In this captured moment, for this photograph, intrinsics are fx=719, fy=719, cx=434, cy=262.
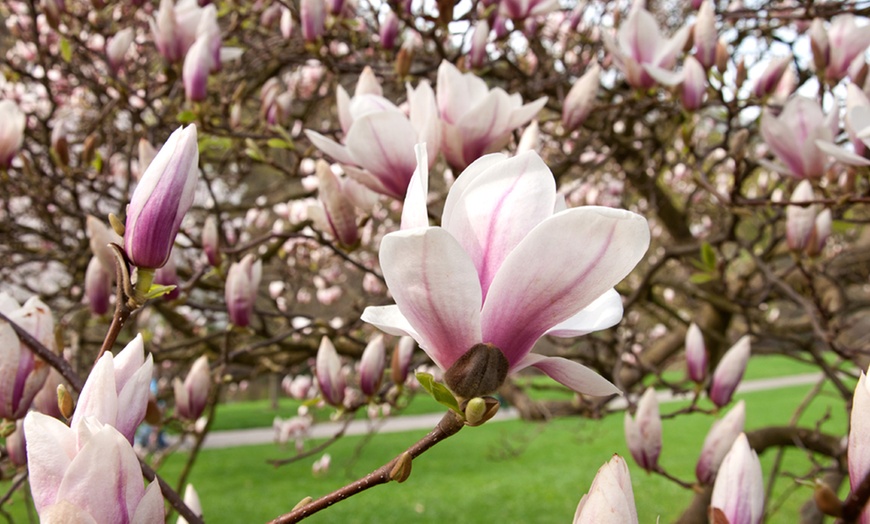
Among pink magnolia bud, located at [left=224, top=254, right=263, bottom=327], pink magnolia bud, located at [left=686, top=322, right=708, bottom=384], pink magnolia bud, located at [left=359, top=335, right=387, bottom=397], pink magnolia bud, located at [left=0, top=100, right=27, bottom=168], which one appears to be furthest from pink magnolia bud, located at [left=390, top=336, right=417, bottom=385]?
pink magnolia bud, located at [left=0, top=100, right=27, bottom=168]

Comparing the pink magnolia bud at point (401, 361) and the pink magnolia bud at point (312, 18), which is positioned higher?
the pink magnolia bud at point (312, 18)

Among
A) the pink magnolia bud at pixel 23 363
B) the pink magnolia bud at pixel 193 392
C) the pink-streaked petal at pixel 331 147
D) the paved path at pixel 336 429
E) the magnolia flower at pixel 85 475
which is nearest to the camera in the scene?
the magnolia flower at pixel 85 475

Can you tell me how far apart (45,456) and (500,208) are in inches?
12.1

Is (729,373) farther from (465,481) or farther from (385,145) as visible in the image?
(465,481)

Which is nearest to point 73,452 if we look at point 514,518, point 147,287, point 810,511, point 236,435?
point 147,287

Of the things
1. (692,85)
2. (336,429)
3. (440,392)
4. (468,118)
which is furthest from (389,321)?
(336,429)

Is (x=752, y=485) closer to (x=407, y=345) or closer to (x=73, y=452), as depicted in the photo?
(x=73, y=452)

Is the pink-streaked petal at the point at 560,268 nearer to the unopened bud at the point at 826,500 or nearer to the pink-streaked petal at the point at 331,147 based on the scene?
the unopened bud at the point at 826,500

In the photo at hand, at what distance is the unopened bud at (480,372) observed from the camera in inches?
17.8

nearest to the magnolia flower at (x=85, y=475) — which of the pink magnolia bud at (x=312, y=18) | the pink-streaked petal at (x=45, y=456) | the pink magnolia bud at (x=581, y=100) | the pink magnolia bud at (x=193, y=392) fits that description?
the pink-streaked petal at (x=45, y=456)

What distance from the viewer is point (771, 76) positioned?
1.47 m

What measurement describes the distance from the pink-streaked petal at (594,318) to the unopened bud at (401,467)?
13 centimetres

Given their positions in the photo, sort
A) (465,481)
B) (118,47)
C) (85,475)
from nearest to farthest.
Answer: (85,475), (118,47), (465,481)

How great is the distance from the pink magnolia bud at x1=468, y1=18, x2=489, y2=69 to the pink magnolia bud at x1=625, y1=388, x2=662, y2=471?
797 millimetres
